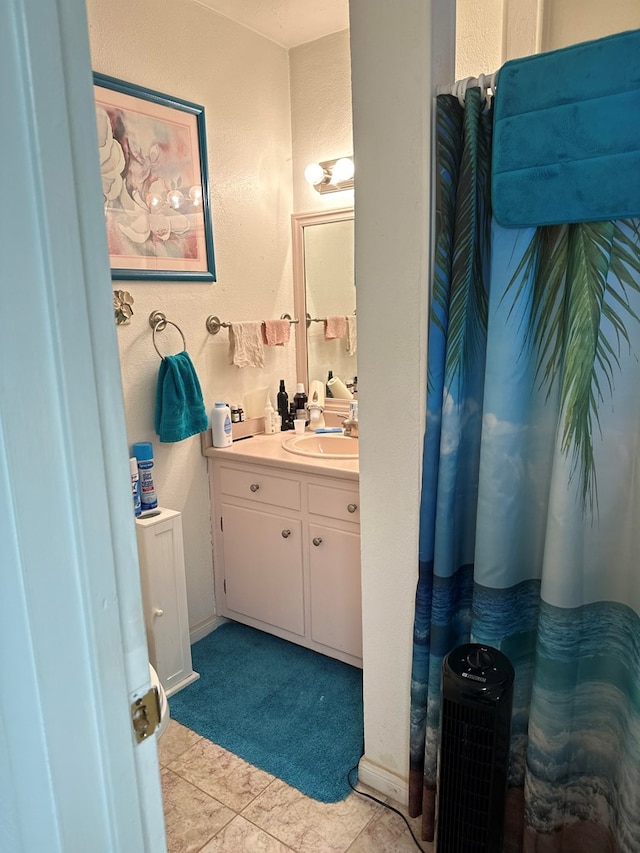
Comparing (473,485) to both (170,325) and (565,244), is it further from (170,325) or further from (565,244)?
(170,325)

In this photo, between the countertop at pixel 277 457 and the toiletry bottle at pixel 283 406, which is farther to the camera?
the toiletry bottle at pixel 283 406

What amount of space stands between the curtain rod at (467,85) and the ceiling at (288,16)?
1314 millimetres

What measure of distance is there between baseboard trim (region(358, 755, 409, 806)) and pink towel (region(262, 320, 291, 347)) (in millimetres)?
1764

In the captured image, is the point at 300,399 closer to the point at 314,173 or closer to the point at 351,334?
the point at 351,334

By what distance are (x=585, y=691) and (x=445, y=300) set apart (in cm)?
98

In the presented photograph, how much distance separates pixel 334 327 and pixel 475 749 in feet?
6.55

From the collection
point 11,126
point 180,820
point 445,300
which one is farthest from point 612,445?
point 180,820

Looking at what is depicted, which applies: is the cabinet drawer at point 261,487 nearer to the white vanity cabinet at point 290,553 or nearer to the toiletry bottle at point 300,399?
the white vanity cabinet at point 290,553

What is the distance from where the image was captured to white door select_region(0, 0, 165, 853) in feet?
1.78

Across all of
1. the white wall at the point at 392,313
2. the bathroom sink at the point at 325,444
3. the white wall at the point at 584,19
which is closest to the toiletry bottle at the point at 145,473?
the bathroom sink at the point at 325,444

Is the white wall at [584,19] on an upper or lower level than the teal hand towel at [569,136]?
upper

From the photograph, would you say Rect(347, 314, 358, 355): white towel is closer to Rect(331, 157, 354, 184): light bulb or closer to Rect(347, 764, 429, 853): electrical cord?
Rect(331, 157, 354, 184): light bulb

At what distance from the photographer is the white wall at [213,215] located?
88.5 inches

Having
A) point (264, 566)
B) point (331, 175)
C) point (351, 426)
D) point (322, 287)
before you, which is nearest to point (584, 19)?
point (331, 175)
